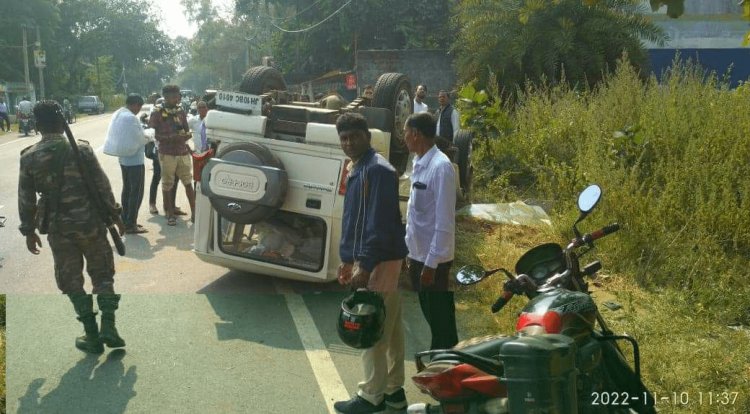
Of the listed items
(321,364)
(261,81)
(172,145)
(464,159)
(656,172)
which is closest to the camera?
(321,364)

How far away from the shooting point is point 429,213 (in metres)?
4.61

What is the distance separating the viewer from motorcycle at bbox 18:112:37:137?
450 centimetres

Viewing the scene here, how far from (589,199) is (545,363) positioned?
1446mm

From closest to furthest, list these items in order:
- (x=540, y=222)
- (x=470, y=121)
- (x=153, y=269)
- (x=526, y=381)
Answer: (x=526, y=381) < (x=153, y=269) < (x=540, y=222) < (x=470, y=121)

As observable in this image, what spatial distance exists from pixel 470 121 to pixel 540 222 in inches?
171

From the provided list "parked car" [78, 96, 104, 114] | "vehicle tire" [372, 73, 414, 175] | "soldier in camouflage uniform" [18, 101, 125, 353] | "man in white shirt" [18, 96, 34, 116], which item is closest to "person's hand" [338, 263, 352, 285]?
"soldier in camouflage uniform" [18, 101, 125, 353]

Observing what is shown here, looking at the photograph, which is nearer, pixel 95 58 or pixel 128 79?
pixel 95 58

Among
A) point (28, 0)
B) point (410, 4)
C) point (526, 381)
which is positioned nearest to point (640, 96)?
point (28, 0)

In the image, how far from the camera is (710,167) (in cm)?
775

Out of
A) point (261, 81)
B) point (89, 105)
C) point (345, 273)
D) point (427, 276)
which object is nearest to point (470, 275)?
point (345, 273)

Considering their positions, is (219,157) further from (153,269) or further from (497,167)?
(497,167)

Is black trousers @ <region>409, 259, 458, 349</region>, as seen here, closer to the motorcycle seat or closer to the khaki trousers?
the khaki trousers

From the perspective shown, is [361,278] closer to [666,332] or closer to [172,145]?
[666,332]
